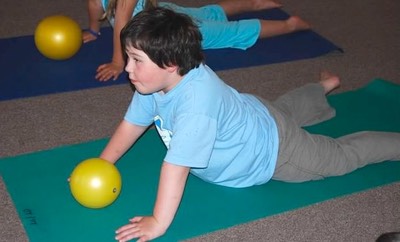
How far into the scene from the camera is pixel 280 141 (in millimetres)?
2004

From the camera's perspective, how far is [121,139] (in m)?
2.01

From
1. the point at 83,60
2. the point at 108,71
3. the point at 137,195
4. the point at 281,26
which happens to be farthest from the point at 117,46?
the point at 281,26

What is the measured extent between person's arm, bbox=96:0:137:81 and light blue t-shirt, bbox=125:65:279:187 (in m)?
0.90

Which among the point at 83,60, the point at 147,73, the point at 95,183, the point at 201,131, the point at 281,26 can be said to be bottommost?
the point at 83,60

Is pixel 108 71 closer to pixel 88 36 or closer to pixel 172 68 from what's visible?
pixel 88 36

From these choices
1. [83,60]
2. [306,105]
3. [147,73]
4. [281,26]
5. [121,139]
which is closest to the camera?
[147,73]

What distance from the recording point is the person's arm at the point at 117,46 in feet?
8.73

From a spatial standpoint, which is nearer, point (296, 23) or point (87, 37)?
point (87, 37)

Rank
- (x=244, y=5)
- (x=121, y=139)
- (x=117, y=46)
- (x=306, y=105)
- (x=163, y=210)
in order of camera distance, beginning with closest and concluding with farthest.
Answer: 1. (x=163, y=210)
2. (x=121, y=139)
3. (x=306, y=105)
4. (x=117, y=46)
5. (x=244, y=5)

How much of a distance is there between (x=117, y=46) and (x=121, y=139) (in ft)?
2.92

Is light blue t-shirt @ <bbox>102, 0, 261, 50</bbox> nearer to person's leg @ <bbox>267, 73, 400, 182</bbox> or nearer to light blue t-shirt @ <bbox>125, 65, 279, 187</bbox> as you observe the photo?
person's leg @ <bbox>267, 73, 400, 182</bbox>

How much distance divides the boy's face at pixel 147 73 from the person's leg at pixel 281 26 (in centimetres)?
171

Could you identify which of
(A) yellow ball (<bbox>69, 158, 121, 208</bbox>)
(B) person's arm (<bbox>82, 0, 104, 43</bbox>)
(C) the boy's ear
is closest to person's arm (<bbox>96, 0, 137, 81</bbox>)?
(B) person's arm (<bbox>82, 0, 104, 43</bbox>)

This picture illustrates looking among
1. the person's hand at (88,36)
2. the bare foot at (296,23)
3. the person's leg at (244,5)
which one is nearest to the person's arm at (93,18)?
the person's hand at (88,36)
